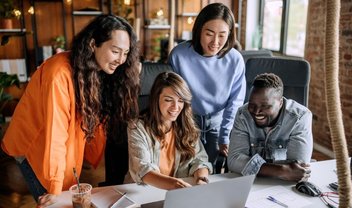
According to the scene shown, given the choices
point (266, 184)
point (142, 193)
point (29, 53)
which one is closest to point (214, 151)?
point (266, 184)

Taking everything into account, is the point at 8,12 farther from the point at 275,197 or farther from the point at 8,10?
the point at 275,197

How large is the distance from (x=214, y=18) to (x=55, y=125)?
971 millimetres

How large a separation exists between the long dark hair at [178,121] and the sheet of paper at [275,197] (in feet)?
1.31

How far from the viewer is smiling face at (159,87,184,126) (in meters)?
1.57

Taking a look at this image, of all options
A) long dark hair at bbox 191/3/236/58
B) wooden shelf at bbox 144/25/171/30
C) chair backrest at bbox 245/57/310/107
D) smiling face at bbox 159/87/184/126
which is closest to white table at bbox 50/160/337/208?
smiling face at bbox 159/87/184/126

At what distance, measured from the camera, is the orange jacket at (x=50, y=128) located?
Result: 3.93 feet

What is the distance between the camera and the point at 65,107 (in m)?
1.23

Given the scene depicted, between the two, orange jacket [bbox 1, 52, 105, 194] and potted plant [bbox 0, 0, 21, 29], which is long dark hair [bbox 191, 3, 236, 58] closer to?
orange jacket [bbox 1, 52, 105, 194]

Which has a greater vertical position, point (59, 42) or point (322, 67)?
point (59, 42)

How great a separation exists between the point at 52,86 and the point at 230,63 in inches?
40.9

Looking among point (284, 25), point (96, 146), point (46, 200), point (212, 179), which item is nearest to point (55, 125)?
point (46, 200)

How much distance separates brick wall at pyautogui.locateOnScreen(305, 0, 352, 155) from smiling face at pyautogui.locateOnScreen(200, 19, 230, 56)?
168 cm

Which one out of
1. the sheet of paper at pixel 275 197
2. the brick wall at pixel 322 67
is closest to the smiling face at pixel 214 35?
the sheet of paper at pixel 275 197

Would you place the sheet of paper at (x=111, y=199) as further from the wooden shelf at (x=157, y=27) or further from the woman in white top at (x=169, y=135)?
the wooden shelf at (x=157, y=27)
